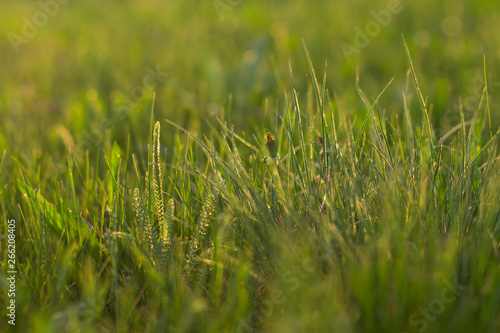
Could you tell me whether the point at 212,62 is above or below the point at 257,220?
above

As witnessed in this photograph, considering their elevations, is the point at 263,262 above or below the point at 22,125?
below

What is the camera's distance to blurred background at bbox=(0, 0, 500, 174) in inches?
96.3

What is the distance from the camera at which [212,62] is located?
3.01m

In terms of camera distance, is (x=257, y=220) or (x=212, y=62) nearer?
(x=257, y=220)

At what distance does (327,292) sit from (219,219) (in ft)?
1.41

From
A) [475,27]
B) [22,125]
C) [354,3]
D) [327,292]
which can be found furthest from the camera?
[354,3]

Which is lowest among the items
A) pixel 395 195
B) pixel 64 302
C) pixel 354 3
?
pixel 64 302

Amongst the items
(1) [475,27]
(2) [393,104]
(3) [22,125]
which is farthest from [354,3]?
(3) [22,125]

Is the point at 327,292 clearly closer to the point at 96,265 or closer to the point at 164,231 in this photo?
the point at 164,231

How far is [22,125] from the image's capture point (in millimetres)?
2496

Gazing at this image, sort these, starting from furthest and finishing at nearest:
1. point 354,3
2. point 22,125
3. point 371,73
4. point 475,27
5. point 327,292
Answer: point 354,3 → point 475,27 → point 371,73 → point 22,125 → point 327,292

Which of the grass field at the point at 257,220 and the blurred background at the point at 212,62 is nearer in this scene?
the grass field at the point at 257,220

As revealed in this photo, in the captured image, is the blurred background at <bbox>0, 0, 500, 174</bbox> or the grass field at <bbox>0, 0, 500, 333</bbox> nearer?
the grass field at <bbox>0, 0, 500, 333</bbox>

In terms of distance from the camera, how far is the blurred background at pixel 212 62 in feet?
8.03
